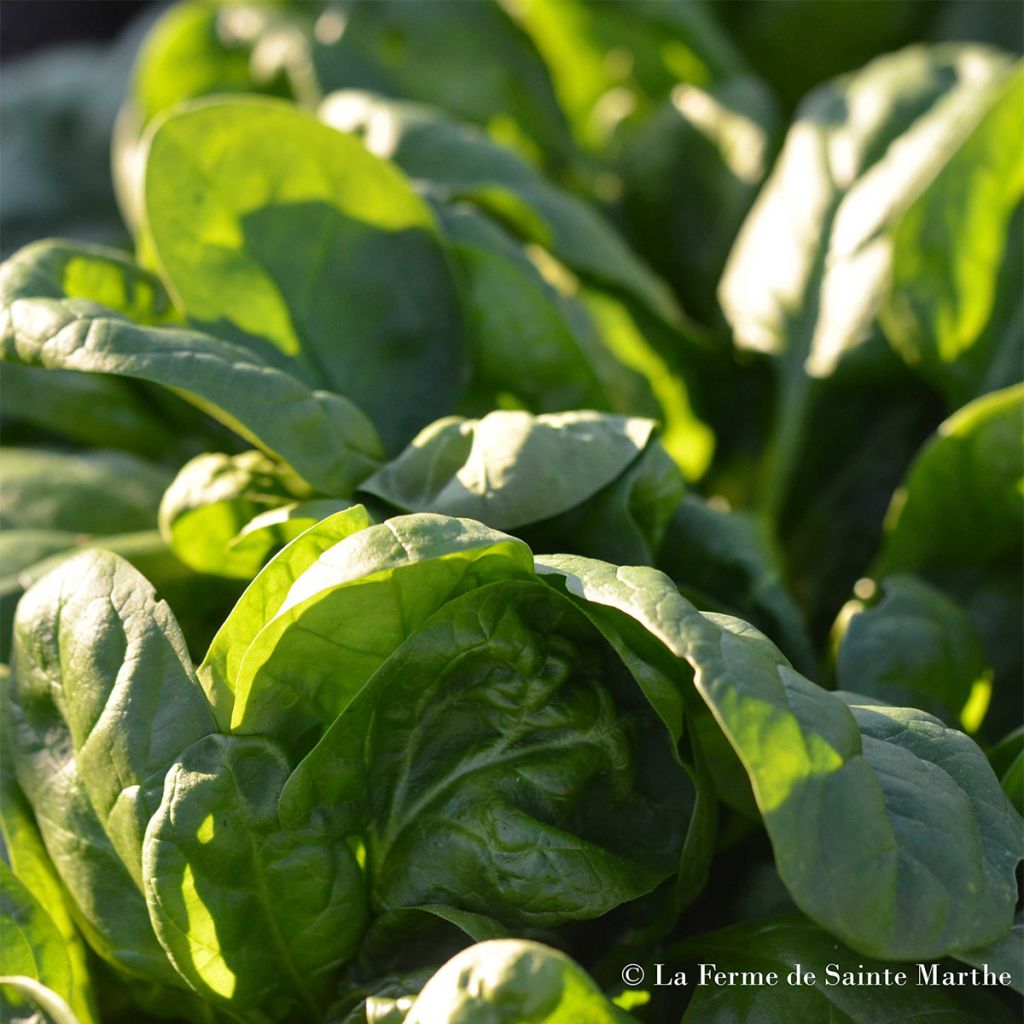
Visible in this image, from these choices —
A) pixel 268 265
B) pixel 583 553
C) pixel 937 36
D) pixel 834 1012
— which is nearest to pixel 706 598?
pixel 583 553

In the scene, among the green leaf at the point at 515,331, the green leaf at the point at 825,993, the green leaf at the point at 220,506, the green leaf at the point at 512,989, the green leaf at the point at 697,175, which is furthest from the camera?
the green leaf at the point at 697,175

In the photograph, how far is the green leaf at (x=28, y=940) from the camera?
55 cm

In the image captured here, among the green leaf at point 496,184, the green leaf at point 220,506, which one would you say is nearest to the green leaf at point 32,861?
the green leaf at point 220,506

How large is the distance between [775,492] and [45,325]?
0.52 meters

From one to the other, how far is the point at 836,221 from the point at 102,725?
0.62 m

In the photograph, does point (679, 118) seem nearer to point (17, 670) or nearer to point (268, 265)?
point (268, 265)

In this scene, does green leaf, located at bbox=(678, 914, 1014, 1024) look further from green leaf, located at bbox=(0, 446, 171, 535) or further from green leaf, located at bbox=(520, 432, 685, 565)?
green leaf, located at bbox=(0, 446, 171, 535)

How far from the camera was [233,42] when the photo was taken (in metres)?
1.05

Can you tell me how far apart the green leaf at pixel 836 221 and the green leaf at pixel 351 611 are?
1.44 ft

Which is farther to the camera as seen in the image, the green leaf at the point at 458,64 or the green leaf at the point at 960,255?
the green leaf at the point at 458,64

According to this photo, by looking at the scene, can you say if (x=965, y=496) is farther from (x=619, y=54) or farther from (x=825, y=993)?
(x=619, y=54)

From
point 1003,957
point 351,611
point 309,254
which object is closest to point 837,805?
point 1003,957

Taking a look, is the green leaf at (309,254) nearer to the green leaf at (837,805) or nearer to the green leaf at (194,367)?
the green leaf at (194,367)

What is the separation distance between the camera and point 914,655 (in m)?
0.65
